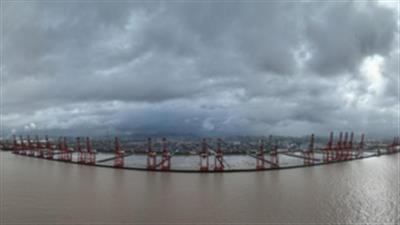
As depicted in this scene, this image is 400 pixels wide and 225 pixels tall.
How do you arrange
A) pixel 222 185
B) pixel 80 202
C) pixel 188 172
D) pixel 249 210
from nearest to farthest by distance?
pixel 249 210 < pixel 80 202 < pixel 222 185 < pixel 188 172

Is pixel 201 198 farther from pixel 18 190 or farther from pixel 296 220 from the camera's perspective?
pixel 18 190

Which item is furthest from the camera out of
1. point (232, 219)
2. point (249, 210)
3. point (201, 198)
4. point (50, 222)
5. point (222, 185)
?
point (222, 185)

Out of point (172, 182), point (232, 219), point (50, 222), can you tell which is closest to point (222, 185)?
point (172, 182)

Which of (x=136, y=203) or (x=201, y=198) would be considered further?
(x=201, y=198)

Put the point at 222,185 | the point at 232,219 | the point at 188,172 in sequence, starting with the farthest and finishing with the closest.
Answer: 1. the point at 188,172
2. the point at 222,185
3. the point at 232,219

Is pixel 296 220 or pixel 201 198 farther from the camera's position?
pixel 201 198

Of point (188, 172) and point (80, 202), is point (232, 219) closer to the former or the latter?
point (80, 202)

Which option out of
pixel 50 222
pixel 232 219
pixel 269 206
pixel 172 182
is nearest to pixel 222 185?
pixel 172 182
